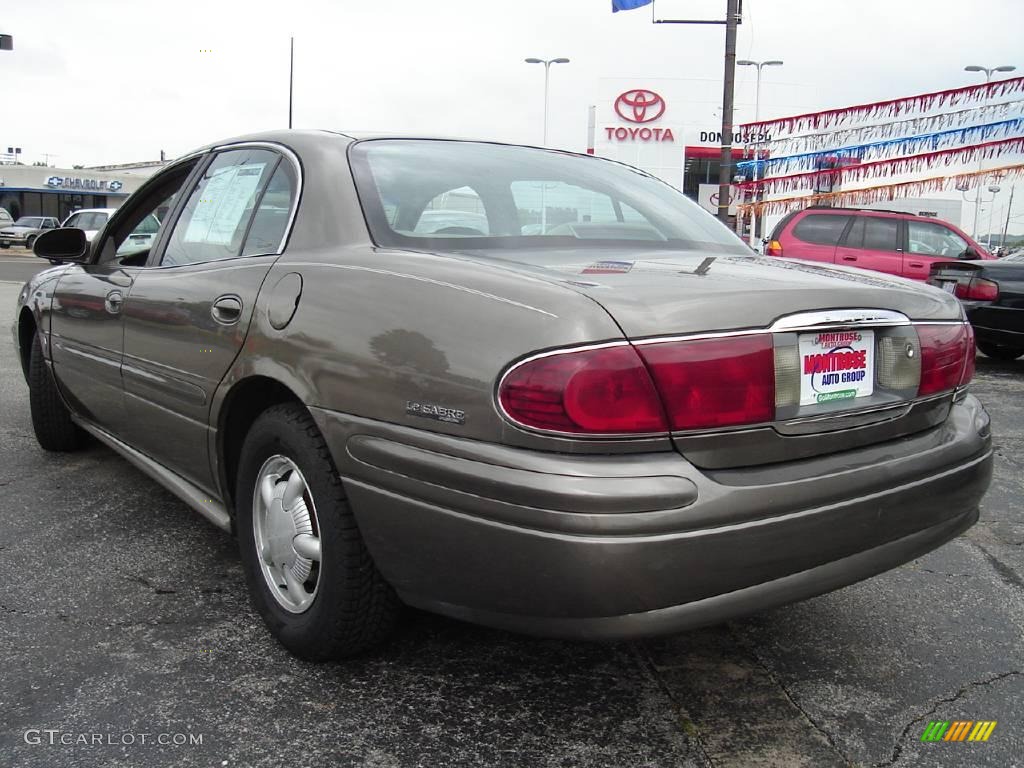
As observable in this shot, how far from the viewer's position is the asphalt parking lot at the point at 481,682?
2041 millimetres

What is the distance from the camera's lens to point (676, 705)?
2248mm

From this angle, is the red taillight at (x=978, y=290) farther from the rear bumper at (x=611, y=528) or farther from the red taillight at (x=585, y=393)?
the red taillight at (x=585, y=393)

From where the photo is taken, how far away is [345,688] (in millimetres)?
2297

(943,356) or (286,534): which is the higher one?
(943,356)

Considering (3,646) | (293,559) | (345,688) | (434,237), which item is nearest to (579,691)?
(345,688)

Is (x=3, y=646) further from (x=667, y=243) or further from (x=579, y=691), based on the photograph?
(x=667, y=243)

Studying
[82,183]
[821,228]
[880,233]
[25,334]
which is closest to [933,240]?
[880,233]

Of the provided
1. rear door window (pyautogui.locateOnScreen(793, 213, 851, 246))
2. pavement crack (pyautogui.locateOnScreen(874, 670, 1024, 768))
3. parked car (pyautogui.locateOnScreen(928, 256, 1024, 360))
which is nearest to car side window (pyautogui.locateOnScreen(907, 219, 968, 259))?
rear door window (pyautogui.locateOnScreen(793, 213, 851, 246))

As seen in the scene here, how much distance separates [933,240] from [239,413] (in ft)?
36.3

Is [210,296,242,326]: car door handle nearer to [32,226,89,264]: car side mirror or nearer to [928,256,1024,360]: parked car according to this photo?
[32,226,89,264]: car side mirror

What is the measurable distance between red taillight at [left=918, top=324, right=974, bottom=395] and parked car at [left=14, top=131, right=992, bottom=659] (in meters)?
0.01

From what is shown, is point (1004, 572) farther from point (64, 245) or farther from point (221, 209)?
point (64, 245)

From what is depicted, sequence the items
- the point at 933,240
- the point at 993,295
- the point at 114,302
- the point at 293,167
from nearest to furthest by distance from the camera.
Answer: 1. the point at 293,167
2. the point at 114,302
3. the point at 993,295
4. the point at 933,240

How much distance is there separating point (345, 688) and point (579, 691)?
0.59 m
